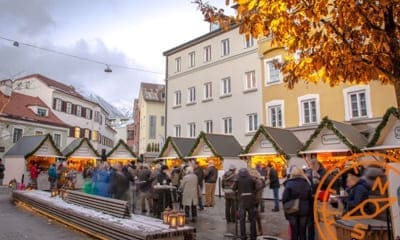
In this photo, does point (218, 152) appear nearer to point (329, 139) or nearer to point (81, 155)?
point (329, 139)

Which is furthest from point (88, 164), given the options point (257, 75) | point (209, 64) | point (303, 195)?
point (303, 195)

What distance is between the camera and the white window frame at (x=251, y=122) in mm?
25203

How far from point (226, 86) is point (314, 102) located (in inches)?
318

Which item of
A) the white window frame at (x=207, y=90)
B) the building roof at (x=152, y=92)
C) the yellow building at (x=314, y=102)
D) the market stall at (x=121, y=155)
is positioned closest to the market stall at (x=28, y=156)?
the market stall at (x=121, y=155)

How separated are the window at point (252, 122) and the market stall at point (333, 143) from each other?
7.10 metres

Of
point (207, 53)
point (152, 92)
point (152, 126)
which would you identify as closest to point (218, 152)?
point (207, 53)

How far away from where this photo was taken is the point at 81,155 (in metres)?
30.7

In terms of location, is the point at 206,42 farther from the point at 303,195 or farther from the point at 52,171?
the point at 303,195

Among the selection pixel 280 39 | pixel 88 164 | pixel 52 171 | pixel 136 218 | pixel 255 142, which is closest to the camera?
pixel 280 39

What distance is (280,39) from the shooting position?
6953mm

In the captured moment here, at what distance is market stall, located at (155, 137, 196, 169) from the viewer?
24.9 m

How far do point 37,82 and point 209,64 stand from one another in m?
29.3

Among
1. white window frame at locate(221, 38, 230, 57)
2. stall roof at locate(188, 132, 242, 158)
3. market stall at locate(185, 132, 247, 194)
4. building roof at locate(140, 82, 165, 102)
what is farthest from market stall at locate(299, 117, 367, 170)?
building roof at locate(140, 82, 165, 102)

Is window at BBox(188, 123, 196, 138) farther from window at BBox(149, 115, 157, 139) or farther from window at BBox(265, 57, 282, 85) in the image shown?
window at BBox(149, 115, 157, 139)
